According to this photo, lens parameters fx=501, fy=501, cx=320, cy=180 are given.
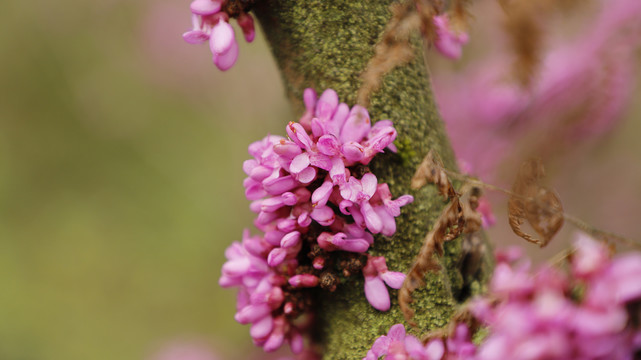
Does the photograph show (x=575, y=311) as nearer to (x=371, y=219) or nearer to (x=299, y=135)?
(x=371, y=219)

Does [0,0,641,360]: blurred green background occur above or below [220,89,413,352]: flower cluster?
below

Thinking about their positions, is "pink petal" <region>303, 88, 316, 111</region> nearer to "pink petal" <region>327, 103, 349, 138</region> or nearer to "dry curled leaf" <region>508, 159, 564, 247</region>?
"pink petal" <region>327, 103, 349, 138</region>

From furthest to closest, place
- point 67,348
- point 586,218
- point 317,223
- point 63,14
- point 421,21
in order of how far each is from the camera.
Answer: point 63,14 < point 67,348 < point 586,218 < point 317,223 < point 421,21

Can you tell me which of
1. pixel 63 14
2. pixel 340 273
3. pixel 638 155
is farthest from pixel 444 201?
pixel 63 14

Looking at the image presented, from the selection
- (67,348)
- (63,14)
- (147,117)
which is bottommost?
(67,348)

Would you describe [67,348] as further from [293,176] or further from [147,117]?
[293,176]

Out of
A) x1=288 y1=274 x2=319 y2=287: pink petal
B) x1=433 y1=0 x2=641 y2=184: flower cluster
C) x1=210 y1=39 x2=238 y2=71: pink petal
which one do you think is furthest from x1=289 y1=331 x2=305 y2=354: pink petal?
x1=433 y1=0 x2=641 y2=184: flower cluster

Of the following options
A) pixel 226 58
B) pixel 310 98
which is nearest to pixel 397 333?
pixel 310 98
